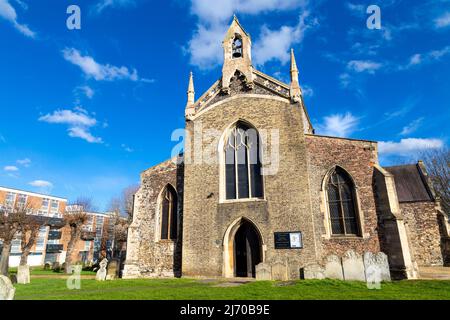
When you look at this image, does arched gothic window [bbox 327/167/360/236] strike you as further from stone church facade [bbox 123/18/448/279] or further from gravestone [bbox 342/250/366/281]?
gravestone [bbox 342/250/366/281]

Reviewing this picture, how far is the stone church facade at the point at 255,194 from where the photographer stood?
15.0 metres

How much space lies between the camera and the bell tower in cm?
1908

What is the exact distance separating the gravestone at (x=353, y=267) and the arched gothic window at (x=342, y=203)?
3.26 metres

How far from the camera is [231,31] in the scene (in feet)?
68.0

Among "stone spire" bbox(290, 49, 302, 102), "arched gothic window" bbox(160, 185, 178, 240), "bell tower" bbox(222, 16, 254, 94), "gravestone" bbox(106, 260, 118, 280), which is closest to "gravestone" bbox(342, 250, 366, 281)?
"stone spire" bbox(290, 49, 302, 102)

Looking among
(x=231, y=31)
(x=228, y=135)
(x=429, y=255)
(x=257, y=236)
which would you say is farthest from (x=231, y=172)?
(x=429, y=255)

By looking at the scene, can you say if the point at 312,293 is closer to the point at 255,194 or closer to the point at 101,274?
the point at 255,194

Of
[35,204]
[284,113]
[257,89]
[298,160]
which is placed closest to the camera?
[298,160]

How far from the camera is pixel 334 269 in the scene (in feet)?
40.9

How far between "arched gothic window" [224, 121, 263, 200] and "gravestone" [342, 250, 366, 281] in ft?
18.9

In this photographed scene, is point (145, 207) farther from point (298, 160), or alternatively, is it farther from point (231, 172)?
point (298, 160)

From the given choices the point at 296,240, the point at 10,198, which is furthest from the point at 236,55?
the point at 10,198

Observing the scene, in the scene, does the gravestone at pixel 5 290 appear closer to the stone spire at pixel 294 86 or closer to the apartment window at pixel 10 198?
the stone spire at pixel 294 86
